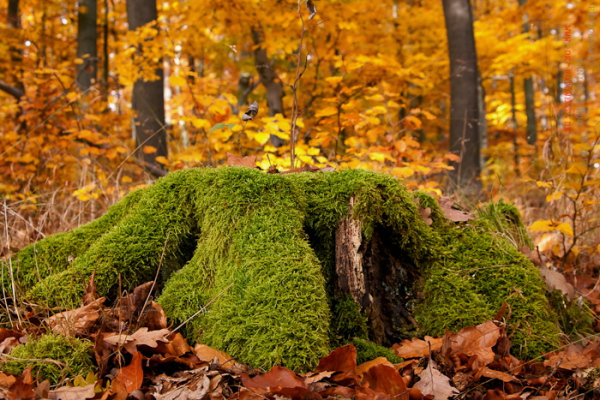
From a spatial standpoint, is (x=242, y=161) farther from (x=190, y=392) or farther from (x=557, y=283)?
(x=557, y=283)

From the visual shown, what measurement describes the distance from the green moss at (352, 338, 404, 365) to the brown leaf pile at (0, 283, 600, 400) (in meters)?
0.09

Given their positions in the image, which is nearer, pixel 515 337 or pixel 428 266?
pixel 515 337

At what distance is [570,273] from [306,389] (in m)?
2.56

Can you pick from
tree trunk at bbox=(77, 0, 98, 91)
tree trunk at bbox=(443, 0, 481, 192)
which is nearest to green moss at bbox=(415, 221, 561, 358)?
tree trunk at bbox=(443, 0, 481, 192)

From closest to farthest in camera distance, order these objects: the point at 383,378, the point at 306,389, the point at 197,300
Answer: the point at 306,389
the point at 383,378
the point at 197,300

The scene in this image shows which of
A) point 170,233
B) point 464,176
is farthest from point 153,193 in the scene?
point 464,176

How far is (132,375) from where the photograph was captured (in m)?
1.51

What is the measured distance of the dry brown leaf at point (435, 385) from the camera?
1.56 m

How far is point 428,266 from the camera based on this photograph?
2.32m

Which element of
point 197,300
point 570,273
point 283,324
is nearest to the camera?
point 283,324

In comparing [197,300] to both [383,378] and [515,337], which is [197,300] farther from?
[515,337]

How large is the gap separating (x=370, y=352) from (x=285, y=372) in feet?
1.95

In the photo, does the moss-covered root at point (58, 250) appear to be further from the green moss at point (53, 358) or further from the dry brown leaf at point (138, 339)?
the dry brown leaf at point (138, 339)

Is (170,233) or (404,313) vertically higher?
(170,233)
